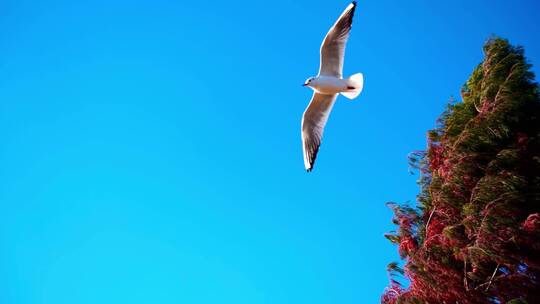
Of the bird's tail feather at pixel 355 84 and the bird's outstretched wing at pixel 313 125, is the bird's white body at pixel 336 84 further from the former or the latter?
the bird's outstretched wing at pixel 313 125

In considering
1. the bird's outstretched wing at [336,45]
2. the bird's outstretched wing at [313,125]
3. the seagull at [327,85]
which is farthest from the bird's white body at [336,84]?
the bird's outstretched wing at [313,125]

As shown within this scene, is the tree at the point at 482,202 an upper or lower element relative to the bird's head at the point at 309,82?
lower

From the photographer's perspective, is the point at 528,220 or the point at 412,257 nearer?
the point at 528,220

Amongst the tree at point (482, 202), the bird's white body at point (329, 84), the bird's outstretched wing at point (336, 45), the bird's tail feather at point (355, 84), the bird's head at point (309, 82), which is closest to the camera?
the tree at point (482, 202)

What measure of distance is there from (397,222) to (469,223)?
161cm

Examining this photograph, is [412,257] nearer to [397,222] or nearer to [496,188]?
[397,222]

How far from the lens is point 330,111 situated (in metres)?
11.6

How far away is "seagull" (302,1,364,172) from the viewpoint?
10359 mm

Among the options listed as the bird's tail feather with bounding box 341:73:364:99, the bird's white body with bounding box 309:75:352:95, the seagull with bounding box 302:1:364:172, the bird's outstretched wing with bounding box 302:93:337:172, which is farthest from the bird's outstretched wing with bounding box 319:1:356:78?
the bird's outstretched wing with bounding box 302:93:337:172

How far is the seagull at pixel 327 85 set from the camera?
34.0 ft

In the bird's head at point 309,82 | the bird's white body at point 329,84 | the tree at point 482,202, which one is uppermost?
the bird's head at point 309,82

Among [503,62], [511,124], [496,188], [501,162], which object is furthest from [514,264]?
[503,62]

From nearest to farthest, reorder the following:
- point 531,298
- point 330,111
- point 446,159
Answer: point 531,298, point 446,159, point 330,111

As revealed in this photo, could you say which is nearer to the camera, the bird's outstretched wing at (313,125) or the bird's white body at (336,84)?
the bird's white body at (336,84)
